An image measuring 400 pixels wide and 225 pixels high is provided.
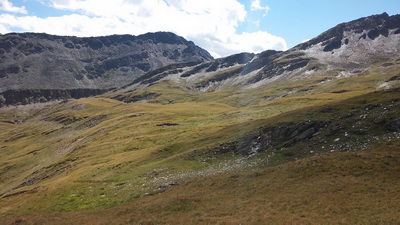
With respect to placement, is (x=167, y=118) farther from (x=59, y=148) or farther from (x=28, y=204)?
(x=28, y=204)

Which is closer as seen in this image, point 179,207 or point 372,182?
point 372,182

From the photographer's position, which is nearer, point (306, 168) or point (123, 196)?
point (306, 168)

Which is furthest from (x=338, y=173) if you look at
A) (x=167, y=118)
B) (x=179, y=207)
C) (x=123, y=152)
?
(x=167, y=118)

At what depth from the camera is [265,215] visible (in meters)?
26.2

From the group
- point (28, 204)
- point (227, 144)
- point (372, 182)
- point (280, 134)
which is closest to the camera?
point (372, 182)

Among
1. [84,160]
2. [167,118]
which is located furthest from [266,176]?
[167,118]

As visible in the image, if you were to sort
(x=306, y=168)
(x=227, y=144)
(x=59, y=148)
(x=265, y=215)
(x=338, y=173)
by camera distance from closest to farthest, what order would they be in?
1. (x=265, y=215)
2. (x=338, y=173)
3. (x=306, y=168)
4. (x=227, y=144)
5. (x=59, y=148)

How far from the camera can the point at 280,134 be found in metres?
51.7

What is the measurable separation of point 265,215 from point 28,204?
4223 centimetres

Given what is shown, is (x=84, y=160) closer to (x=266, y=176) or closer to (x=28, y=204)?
(x=28, y=204)

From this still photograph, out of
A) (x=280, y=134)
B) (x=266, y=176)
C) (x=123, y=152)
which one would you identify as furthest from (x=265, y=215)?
(x=123, y=152)

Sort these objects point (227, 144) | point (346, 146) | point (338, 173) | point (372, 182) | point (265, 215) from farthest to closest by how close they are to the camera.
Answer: point (227, 144) → point (346, 146) → point (338, 173) → point (372, 182) → point (265, 215)

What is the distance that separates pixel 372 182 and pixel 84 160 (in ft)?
235

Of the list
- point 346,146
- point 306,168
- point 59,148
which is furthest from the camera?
point 59,148
